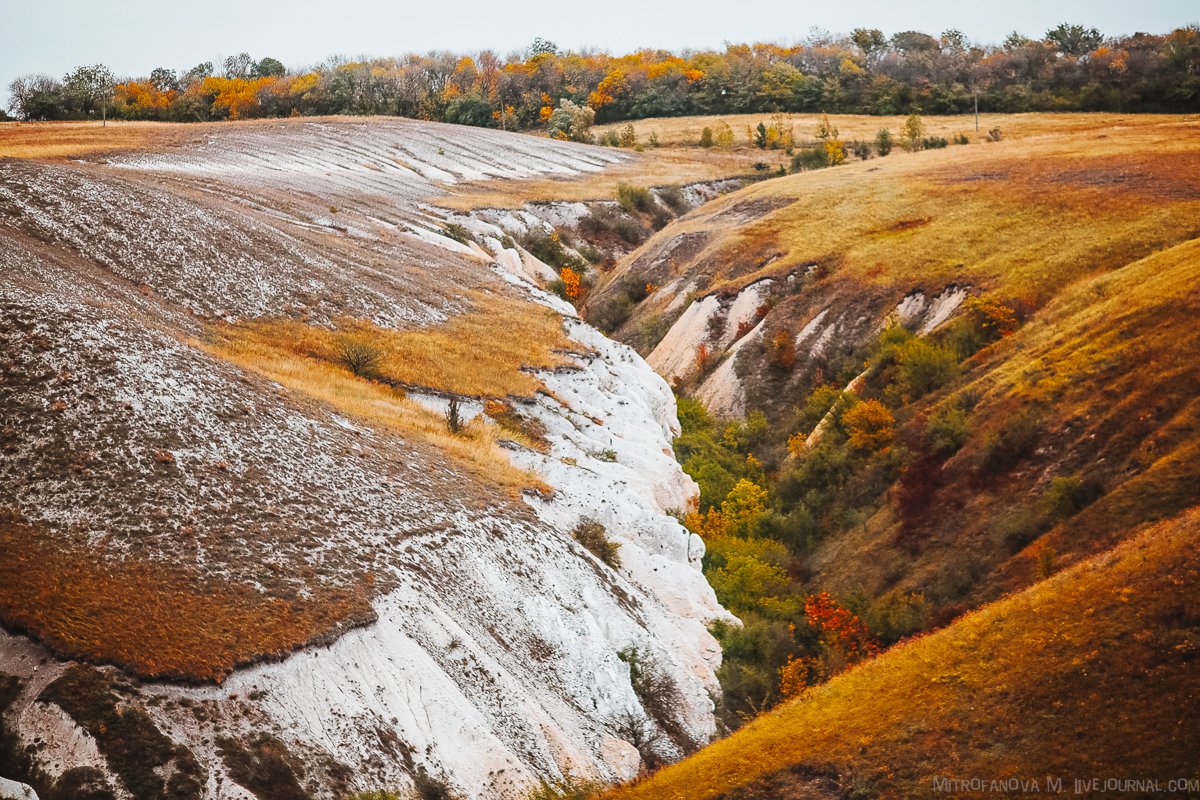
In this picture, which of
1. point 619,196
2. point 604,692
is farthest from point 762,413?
point 619,196

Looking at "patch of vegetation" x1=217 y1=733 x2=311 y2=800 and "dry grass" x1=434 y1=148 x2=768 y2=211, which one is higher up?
"dry grass" x1=434 y1=148 x2=768 y2=211

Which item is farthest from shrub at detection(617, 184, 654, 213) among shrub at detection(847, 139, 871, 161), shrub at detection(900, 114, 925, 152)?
shrub at detection(900, 114, 925, 152)

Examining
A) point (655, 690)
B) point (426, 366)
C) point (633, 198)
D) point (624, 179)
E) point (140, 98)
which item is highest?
point (140, 98)

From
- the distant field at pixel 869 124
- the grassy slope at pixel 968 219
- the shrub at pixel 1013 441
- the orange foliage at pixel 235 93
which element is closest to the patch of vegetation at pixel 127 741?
the shrub at pixel 1013 441

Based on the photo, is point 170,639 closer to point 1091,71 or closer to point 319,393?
point 319,393

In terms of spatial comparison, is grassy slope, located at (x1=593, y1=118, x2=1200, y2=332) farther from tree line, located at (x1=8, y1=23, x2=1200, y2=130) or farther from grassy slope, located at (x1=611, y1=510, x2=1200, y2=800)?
tree line, located at (x1=8, y1=23, x2=1200, y2=130)

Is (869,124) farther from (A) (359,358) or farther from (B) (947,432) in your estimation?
(A) (359,358)

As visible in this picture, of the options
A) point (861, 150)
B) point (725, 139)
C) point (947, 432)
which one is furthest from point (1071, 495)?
point (725, 139)
